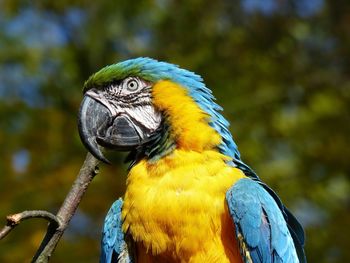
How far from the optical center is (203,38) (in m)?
7.87

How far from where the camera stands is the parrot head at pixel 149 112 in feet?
11.5

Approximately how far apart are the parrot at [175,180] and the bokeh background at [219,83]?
2.80 meters

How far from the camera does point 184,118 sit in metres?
3.54

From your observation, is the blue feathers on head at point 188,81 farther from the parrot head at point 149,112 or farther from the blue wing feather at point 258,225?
the blue wing feather at point 258,225

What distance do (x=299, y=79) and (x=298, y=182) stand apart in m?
1.38

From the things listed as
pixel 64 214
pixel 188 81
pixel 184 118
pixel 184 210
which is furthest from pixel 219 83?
pixel 64 214

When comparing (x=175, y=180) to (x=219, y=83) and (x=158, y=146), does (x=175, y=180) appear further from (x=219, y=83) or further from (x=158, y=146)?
(x=219, y=83)

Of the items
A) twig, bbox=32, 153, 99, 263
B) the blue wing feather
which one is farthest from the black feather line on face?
twig, bbox=32, 153, 99, 263

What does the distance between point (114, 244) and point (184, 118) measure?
70cm

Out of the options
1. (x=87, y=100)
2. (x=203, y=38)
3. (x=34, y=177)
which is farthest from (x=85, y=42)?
(x=87, y=100)

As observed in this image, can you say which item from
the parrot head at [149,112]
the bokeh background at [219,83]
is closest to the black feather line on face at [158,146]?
the parrot head at [149,112]

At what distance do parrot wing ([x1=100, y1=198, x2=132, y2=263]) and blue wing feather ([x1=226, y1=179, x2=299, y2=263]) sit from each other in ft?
1.80

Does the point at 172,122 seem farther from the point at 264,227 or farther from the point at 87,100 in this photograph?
the point at 264,227

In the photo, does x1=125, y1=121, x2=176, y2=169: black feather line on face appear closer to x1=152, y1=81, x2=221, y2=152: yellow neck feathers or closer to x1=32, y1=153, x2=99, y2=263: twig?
x1=152, y1=81, x2=221, y2=152: yellow neck feathers
